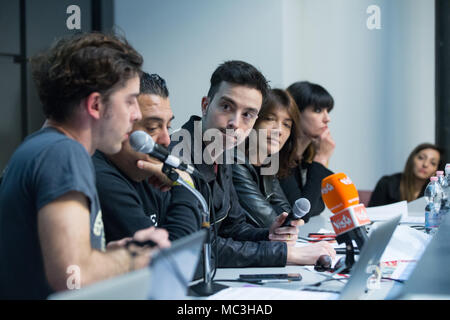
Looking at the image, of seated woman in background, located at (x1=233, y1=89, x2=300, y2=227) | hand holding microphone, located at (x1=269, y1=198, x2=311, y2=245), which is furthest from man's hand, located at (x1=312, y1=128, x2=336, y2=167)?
hand holding microphone, located at (x1=269, y1=198, x2=311, y2=245)

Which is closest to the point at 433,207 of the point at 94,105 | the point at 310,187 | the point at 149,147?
the point at 310,187

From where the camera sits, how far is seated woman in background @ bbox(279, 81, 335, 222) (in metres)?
2.94

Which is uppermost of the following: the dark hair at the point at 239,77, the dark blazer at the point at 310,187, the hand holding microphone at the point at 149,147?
the dark hair at the point at 239,77

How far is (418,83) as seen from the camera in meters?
4.22

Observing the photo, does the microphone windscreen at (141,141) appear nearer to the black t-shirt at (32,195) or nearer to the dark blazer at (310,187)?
the black t-shirt at (32,195)

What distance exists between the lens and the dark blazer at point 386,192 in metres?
3.76

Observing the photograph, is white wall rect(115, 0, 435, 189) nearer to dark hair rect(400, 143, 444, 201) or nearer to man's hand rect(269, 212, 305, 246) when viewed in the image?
dark hair rect(400, 143, 444, 201)

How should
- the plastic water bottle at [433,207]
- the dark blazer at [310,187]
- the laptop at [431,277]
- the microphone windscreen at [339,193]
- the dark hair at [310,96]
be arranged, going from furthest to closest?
the dark hair at [310,96]
the dark blazer at [310,187]
the plastic water bottle at [433,207]
the microphone windscreen at [339,193]
the laptop at [431,277]

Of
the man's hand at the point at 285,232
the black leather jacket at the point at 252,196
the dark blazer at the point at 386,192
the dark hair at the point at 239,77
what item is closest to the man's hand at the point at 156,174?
the man's hand at the point at 285,232

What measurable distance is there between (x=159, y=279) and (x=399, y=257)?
3.59ft

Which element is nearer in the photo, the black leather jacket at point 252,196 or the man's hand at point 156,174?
the man's hand at point 156,174

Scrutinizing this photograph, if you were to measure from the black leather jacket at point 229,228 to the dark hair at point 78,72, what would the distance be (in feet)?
1.08

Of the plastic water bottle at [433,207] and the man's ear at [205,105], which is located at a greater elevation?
the man's ear at [205,105]

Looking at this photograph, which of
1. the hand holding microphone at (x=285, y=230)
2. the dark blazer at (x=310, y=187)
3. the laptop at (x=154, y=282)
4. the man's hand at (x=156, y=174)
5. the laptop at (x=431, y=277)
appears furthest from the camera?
the dark blazer at (x=310, y=187)
